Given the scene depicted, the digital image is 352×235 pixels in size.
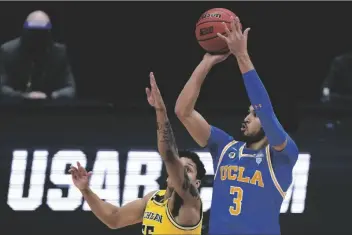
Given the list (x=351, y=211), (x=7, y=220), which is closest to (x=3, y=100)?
(x=7, y=220)

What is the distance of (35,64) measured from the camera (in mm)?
9219

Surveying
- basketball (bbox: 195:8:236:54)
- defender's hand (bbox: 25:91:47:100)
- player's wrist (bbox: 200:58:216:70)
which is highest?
basketball (bbox: 195:8:236:54)

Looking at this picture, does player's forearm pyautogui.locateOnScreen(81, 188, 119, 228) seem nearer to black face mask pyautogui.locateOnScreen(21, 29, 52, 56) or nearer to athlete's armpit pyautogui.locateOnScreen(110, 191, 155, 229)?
athlete's armpit pyautogui.locateOnScreen(110, 191, 155, 229)

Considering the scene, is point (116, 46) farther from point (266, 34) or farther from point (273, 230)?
point (273, 230)

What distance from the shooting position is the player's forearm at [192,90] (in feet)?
23.2

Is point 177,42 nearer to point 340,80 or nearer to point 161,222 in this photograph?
point 340,80

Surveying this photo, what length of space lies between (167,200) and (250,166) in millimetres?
630

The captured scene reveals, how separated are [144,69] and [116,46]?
425 mm

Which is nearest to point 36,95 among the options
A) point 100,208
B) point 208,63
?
point 100,208

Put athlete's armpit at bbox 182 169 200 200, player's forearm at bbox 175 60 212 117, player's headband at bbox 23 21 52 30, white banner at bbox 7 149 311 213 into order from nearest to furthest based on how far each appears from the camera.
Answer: athlete's armpit at bbox 182 169 200 200 < player's forearm at bbox 175 60 212 117 < white banner at bbox 7 149 311 213 < player's headband at bbox 23 21 52 30

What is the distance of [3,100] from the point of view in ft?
28.6

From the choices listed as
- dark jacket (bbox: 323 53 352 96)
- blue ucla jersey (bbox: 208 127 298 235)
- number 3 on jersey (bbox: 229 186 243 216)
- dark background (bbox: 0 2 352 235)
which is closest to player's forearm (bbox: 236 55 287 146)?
blue ucla jersey (bbox: 208 127 298 235)

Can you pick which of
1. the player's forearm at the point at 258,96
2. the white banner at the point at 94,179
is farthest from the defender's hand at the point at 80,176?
the white banner at the point at 94,179

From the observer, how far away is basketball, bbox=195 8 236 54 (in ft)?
22.8
